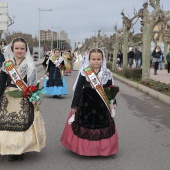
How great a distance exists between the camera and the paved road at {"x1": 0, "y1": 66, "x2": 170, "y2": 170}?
5273 mm

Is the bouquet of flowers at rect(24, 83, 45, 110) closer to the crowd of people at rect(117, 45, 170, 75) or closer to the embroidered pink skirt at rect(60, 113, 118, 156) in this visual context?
the embroidered pink skirt at rect(60, 113, 118, 156)

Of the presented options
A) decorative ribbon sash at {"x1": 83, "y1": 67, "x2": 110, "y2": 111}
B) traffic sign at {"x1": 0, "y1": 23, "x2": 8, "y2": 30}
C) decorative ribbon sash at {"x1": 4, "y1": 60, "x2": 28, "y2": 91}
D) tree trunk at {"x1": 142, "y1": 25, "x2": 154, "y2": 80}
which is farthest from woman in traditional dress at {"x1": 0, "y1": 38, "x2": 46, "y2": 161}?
traffic sign at {"x1": 0, "y1": 23, "x2": 8, "y2": 30}

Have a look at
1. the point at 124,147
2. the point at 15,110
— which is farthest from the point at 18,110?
the point at 124,147

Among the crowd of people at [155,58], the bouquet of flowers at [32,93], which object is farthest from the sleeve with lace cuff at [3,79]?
the crowd of people at [155,58]

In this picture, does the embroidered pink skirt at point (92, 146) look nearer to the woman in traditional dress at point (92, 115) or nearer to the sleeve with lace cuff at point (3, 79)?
the woman in traditional dress at point (92, 115)

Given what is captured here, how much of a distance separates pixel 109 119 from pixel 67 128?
0.62 meters

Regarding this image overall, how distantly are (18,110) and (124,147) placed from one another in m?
1.94

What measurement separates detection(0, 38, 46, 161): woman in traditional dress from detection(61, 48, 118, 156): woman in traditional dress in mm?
490

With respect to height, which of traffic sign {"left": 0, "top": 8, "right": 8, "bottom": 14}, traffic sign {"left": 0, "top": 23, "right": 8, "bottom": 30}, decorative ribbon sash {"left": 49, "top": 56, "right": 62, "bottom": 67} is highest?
→ traffic sign {"left": 0, "top": 8, "right": 8, "bottom": 14}

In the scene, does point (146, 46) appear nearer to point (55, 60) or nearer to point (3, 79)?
point (55, 60)

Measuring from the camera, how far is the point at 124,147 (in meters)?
6.31

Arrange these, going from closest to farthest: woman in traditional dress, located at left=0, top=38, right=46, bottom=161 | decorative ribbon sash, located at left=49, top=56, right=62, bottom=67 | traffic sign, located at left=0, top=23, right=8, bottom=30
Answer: woman in traditional dress, located at left=0, top=38, right=46, bottom=161
decorative ribbon sash, located at left=49, top=56, right=62, bottom=67
traffic sign, located at left=0, top=23, right=8, bottom=30

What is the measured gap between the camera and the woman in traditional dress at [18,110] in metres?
5.14

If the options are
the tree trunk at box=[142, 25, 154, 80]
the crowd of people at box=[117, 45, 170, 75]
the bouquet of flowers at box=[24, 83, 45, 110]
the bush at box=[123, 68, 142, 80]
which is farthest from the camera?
the crowd of people at box=[117, 45, 170, 75]
